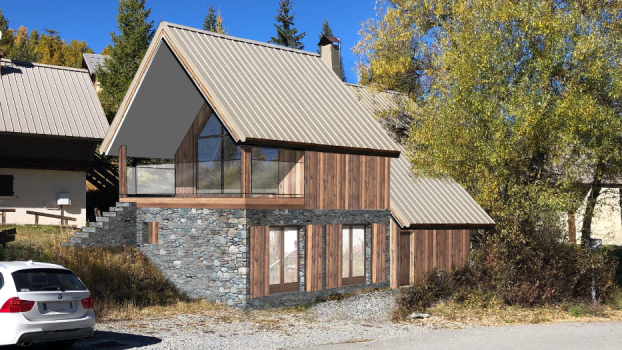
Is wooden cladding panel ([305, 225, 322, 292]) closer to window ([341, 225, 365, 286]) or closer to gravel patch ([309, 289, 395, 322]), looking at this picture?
gravel patch ([309, 289, 395, 322])

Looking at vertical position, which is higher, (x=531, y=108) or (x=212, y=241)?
(x=531, y=108)

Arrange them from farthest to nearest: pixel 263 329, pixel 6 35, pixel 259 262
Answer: pixel 6 35 < pixel 259 262 < pixel 263 329

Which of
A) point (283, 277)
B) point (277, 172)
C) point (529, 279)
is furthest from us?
point (529, 279)

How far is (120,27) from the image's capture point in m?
39.6

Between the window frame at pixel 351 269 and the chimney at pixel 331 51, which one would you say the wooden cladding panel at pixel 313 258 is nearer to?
the window frame at pixel 351 269

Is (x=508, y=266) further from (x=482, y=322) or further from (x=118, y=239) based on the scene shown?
(x=118, y=239)

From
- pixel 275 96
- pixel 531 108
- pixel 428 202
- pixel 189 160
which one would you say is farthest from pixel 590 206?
pixel 189 160

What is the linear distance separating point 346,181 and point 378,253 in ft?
8.61

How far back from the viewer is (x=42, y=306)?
398 inches

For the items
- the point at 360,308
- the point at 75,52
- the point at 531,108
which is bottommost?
the point at 360,308

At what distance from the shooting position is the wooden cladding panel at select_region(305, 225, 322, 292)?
1830 centimetres

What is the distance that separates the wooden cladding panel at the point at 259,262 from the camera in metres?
17.0

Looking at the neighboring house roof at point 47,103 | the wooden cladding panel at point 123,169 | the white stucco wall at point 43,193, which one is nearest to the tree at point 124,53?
the neighboring house roof at point 47,103

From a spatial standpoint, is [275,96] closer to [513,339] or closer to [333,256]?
[333,256]
